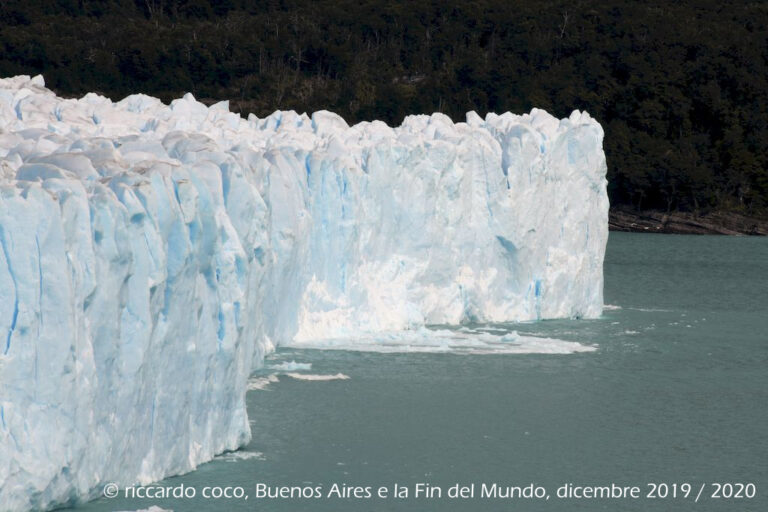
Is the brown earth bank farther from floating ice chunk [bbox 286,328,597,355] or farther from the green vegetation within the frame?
floating ice chunk [bbox 286,328,597,355]

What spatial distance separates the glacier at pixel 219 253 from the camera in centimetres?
905

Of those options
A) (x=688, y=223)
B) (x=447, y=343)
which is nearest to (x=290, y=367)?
(x=447, y=343)

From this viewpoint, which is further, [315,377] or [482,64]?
[482,64]

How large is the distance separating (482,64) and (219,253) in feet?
170

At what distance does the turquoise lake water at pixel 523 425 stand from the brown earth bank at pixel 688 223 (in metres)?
28.8

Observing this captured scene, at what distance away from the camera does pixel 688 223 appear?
166 feet

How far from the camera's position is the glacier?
9047 millimetres

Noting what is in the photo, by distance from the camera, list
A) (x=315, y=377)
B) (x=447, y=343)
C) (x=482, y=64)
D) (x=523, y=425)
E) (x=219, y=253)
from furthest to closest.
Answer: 1. (x=482, y=64)
2. (x=447, y=343)
3. (x=315, y=377)
4. (x=523, y=425)
5. (x=219, y=253)

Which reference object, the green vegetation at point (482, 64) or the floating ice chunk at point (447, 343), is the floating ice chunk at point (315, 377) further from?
the green vegetation at point (482, 64)

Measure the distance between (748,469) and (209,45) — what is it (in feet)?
171

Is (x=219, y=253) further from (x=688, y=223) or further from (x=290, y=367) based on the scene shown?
(x=688, y=223)

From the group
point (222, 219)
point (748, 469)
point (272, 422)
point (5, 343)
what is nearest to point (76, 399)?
point (5, 343)

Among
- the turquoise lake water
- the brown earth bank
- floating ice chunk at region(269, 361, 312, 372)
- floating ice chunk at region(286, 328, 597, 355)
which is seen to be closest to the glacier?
floating ice chunk at region(286, 328, 597, 355)

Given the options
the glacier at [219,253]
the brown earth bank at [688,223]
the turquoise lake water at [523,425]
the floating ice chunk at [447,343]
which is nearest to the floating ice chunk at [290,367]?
the turquoise lake water at [523,425]
